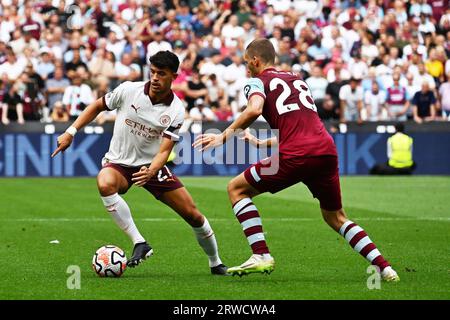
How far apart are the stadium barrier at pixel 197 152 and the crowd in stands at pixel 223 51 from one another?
485mm

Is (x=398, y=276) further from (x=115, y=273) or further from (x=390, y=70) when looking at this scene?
(x=390, y=70)

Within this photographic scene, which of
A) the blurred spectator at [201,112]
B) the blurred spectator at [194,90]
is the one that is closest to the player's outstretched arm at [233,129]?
the blurred spectator at [201,112]

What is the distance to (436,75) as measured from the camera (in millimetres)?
29094

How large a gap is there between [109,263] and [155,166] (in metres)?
1.03

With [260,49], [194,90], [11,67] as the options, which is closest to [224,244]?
[260,49]

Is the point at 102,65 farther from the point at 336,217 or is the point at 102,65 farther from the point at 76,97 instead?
the point at 336,217

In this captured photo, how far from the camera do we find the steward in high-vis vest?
2634 centimetres

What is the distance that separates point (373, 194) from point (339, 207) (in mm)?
11607

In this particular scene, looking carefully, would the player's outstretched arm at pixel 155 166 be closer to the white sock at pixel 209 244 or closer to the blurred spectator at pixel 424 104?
the white sock at pixel 209 244

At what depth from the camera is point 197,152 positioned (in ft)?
82.2

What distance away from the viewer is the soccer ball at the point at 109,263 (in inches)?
403

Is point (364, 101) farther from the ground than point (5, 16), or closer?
closer

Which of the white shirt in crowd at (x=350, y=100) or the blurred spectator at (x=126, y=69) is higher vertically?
the blurred spectator at (x=126, y=69)
